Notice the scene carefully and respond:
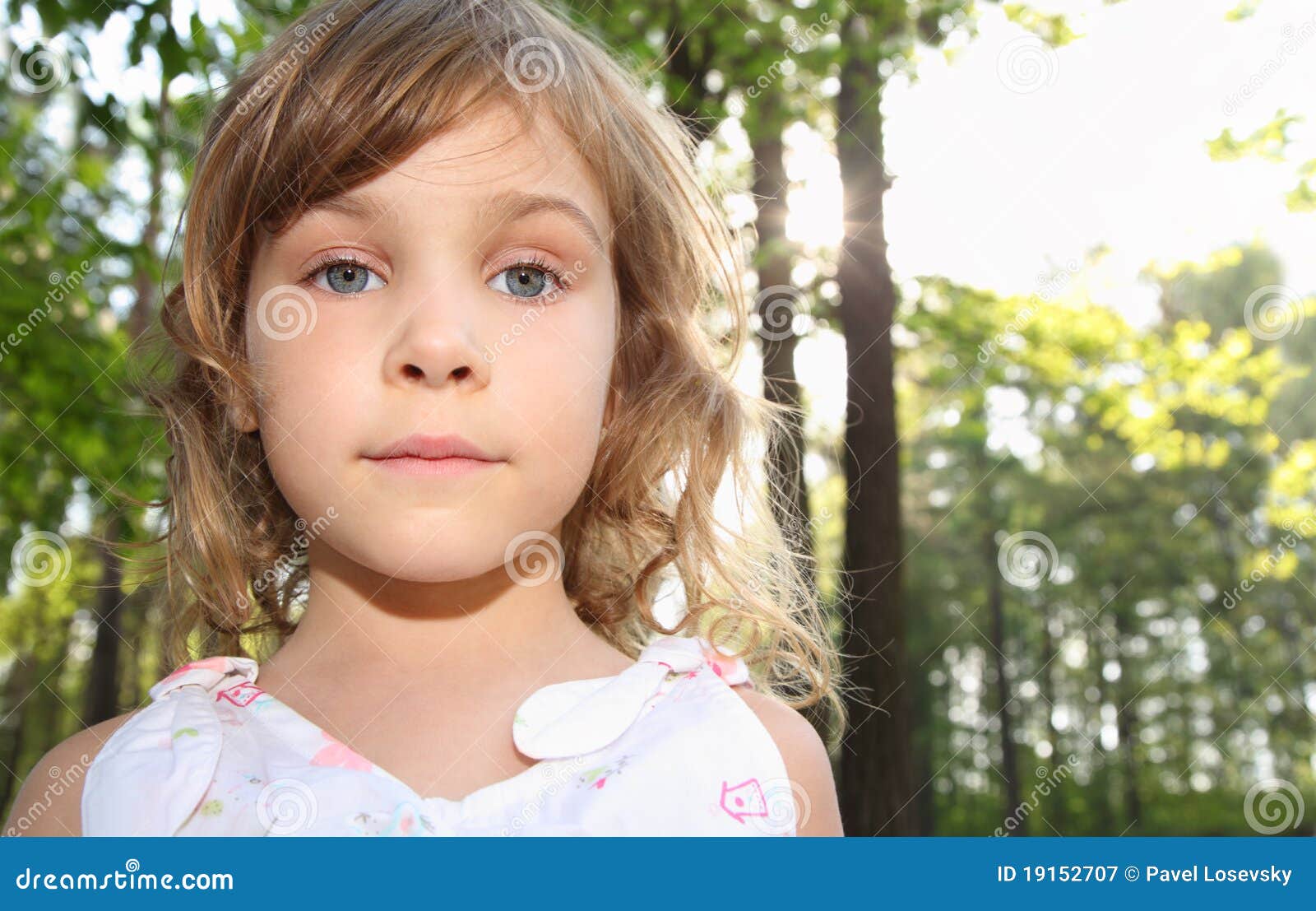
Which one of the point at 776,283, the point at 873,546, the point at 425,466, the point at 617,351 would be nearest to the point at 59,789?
the point at 425,466

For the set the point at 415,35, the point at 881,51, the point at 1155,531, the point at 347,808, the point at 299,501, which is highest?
the point at 881,51

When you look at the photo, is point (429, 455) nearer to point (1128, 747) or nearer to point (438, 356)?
point (438, 356)

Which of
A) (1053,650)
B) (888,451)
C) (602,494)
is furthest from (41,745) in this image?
(1053,650)

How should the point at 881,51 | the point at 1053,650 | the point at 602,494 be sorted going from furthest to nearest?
the point at 1053,650 < the point at 881,51 < the point at 602,494

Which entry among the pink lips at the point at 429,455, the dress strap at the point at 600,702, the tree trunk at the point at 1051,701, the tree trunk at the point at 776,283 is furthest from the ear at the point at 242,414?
the tree trunk at the point at 1051,701

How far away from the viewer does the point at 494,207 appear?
1693 mm

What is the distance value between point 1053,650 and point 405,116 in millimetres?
36626

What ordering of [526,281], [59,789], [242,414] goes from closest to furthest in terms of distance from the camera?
1. [59,789]
2. [526,281]
3. [242,414]

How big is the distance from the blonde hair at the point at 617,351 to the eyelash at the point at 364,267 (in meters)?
0.11

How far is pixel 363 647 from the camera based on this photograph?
1.83 m

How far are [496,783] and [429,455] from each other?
0.49 m

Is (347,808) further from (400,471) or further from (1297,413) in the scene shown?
(1297,413)

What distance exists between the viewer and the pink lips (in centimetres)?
160

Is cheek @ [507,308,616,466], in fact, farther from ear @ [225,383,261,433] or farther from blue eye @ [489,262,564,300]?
ear @ [225,383,261,433]
